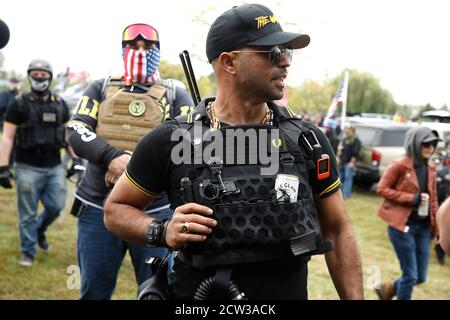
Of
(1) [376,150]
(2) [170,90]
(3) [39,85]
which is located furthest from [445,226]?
(1) [376,150]

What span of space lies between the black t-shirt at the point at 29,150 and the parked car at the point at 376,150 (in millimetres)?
9384

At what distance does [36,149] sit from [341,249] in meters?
4.36

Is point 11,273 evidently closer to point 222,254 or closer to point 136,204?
point 136,204

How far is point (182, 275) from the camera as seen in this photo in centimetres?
212

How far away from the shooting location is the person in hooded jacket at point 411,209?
212 inches

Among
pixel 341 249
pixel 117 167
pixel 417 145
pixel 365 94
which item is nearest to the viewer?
pixel 341 249

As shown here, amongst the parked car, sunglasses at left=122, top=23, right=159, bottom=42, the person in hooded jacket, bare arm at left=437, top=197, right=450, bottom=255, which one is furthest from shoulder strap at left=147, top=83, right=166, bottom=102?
the parked car

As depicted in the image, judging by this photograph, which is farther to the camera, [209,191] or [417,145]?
[417,145]

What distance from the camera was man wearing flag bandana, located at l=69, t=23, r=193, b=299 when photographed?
3.31m

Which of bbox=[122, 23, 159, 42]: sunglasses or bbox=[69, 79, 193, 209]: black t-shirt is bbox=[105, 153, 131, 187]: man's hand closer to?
bbox=[69, 79, 193, 209]: black t-shirt

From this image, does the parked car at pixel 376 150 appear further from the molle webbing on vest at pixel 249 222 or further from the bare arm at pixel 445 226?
the molle webbing on vest at pixel 249 222

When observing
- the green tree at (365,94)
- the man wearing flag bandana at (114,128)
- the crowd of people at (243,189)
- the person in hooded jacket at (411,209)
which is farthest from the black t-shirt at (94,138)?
the green tree at (365,94)

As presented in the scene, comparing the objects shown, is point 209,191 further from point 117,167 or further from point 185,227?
point 117,167

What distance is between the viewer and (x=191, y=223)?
6.32 feet
